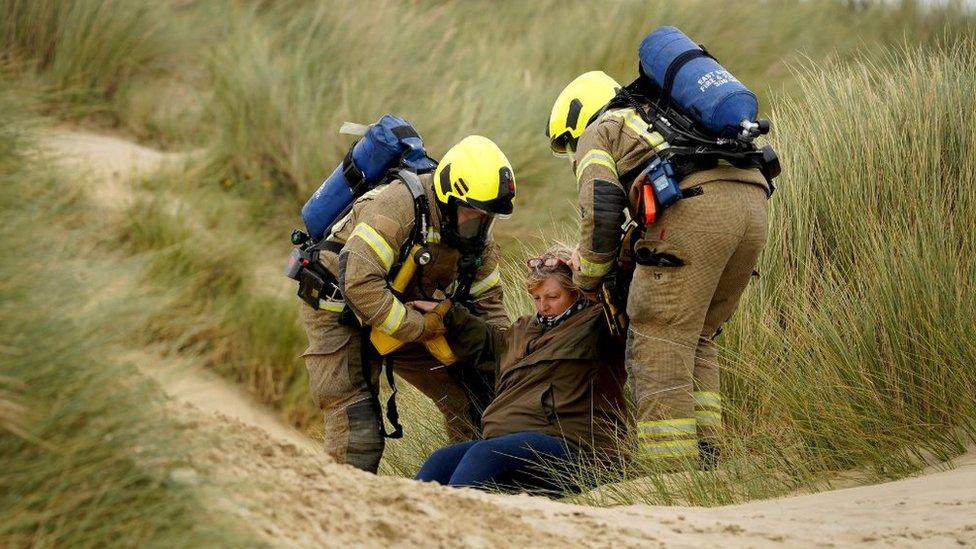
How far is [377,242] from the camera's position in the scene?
5676 millimetres

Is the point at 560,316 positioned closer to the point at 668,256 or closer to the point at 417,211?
the point at 668,256

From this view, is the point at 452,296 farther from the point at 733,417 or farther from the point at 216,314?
the point at 216,314

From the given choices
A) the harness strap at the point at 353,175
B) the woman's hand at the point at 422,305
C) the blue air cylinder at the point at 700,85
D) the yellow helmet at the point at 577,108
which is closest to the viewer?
the blue air cylinder at the point at 700,85

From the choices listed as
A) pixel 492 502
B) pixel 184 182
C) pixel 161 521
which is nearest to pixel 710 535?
pixel 492 502

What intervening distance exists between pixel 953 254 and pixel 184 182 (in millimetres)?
6921

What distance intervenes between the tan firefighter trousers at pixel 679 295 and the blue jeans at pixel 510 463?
Result: 0.38 m

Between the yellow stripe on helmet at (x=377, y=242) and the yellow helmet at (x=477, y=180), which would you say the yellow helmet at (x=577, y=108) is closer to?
the yellow helmet at (x=477, y=180)

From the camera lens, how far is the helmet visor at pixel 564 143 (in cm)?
591

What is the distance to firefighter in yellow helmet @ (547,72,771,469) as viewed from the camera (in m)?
5.28

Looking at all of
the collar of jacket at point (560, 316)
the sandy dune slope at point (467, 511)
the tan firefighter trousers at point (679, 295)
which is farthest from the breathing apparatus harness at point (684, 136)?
the sandy dune slope at point (467, 511)

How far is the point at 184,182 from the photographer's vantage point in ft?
34.9

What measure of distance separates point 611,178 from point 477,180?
649mm

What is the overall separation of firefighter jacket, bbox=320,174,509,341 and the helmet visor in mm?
622

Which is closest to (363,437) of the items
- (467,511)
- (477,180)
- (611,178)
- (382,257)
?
(382,257)
